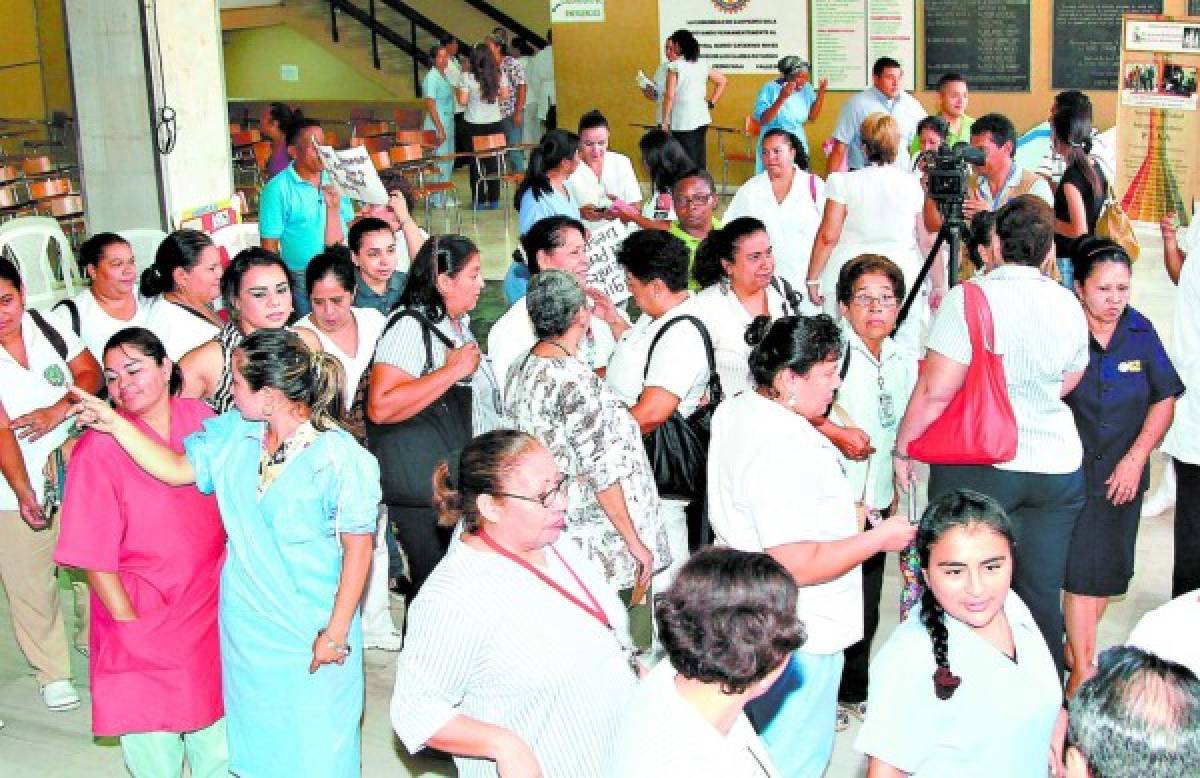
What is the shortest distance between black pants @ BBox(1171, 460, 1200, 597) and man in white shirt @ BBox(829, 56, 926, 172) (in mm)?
5618

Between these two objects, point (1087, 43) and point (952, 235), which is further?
point (1087, 43)

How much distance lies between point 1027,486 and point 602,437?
51.1 inches

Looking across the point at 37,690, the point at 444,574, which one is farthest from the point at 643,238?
the point at 37,690

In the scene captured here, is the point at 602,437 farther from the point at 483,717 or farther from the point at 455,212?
the point at 455,212

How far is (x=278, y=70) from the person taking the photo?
22.2 meters

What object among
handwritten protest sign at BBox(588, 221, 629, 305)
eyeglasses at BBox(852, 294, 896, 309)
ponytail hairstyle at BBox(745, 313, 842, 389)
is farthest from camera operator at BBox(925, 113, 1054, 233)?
ponytail hairstyle at BBox(745, 313, 842, 389)

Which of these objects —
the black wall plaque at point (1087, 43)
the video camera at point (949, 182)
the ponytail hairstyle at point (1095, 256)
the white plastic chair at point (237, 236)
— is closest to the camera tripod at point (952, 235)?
the video camera at point (949, 182)

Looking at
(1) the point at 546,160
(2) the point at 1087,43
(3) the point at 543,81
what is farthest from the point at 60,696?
(3) the point at 543,81

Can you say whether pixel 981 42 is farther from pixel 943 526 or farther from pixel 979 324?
pixel 943 526

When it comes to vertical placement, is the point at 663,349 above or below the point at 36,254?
below

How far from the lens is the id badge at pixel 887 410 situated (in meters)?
5.18

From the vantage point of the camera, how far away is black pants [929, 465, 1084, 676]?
471cm

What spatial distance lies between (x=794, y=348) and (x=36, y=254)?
5.47m

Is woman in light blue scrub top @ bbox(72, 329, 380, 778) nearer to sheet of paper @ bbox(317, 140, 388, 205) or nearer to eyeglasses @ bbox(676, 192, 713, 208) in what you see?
eyeglasses @ bbox(676, 192, 713, 208)
